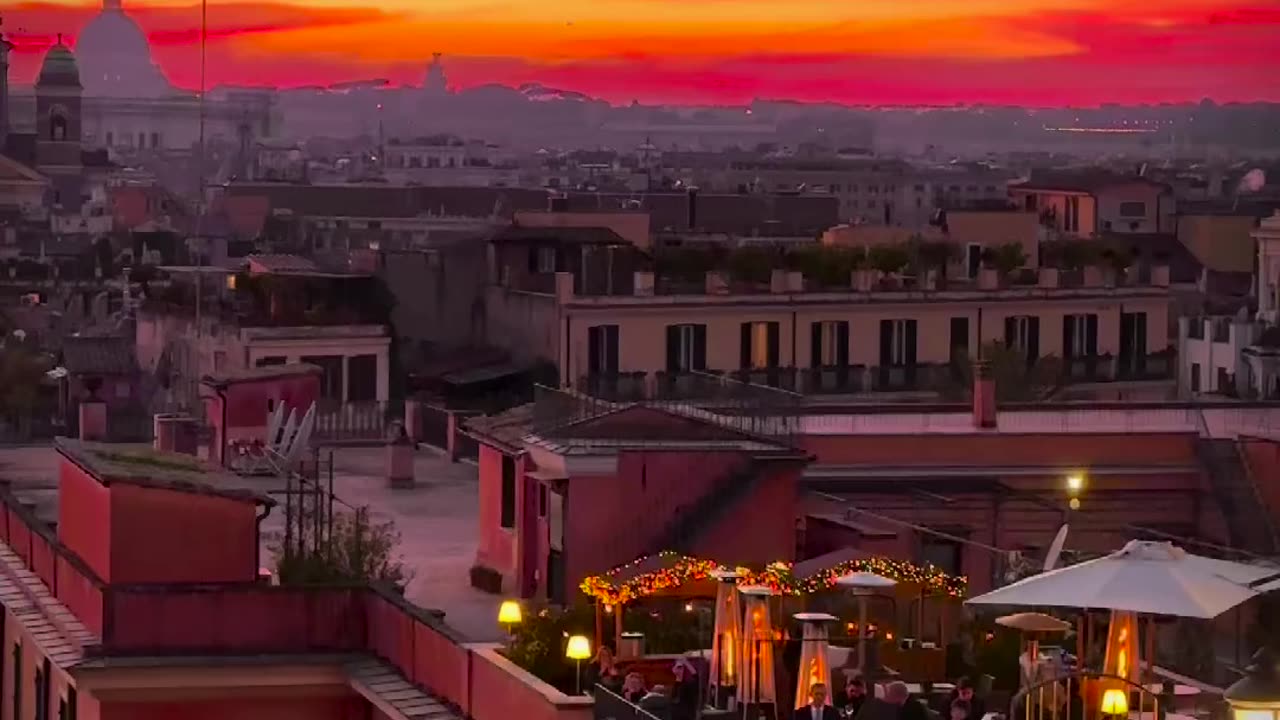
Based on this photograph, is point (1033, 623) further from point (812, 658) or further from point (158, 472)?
point (158, 472)

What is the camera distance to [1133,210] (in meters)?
69.1

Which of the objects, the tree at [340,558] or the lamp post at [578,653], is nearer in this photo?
the lamp post at [578,653]

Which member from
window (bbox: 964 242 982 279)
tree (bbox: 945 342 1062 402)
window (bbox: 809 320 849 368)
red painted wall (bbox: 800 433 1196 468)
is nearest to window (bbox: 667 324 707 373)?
window (bbox: 809 320 849 368)

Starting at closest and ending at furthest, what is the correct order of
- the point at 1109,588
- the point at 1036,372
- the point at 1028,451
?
the point at 1109,588 → the point at 1028,451 → the point at 1036,372

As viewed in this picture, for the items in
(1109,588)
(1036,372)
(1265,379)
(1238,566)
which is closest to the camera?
(1109,588)

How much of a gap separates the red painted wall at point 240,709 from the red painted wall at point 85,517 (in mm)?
772

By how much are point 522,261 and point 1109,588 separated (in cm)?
2194

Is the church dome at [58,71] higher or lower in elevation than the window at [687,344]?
higher

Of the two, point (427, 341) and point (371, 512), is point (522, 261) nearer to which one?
point (427, 341)

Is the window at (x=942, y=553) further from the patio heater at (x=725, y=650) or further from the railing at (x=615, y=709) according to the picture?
the railing at (x=615, y=709)

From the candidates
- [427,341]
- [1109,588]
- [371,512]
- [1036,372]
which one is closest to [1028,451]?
[371,512]

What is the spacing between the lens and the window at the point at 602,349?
101 feet

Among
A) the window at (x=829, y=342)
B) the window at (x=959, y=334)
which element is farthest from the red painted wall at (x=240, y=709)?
the window at (x=959, y=334)

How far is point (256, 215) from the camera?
82.4 m
